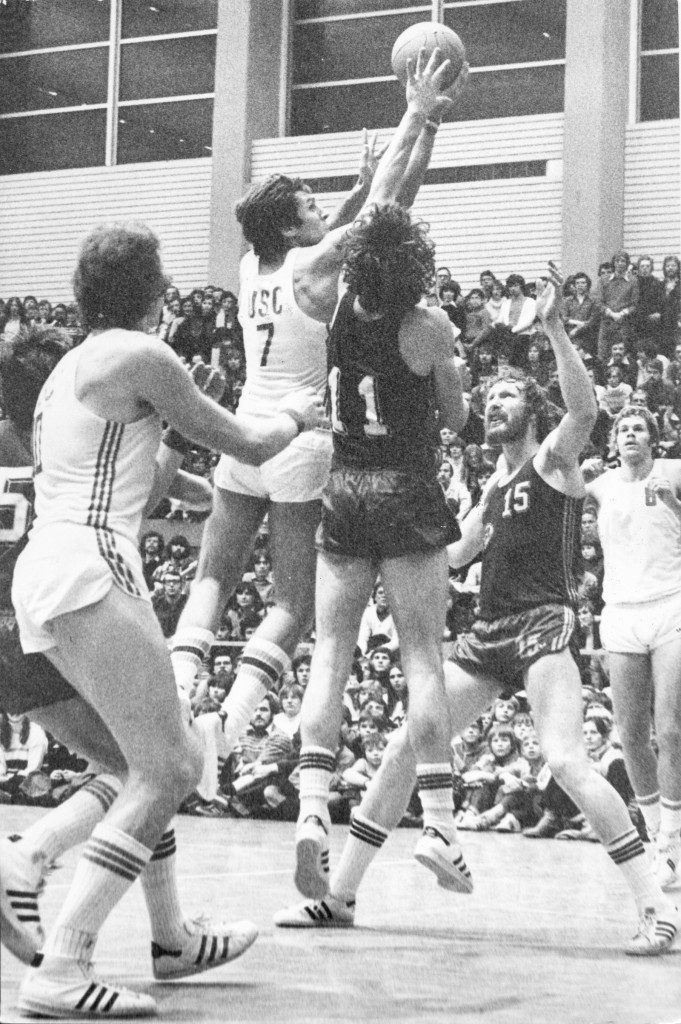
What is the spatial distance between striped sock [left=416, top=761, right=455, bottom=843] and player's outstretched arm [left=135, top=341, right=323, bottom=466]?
1.06m

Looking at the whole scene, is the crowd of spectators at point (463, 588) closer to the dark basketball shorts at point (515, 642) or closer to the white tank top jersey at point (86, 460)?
the white tank top jersey at point (86, 460)

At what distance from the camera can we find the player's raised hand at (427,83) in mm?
3914

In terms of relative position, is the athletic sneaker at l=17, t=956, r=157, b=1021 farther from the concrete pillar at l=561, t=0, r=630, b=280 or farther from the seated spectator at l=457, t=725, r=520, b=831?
the seated spectator at l=457, t=725, r=520, b=831

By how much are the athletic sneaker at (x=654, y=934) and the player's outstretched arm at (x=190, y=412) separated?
167cm

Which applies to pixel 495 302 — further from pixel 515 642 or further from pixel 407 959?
pixel 407 959

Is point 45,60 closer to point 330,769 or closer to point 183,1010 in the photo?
point 330,769

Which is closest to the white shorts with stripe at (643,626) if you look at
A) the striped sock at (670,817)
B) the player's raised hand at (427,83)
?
the striped sock at (670,817)

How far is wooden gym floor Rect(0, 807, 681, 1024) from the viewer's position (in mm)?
2951

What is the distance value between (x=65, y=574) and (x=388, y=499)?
3.89ft

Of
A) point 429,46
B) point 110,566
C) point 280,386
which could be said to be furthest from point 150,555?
point 429,46

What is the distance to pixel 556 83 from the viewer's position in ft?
14.5

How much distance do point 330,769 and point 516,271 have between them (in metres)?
2.07

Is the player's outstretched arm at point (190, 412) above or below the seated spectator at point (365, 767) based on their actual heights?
above

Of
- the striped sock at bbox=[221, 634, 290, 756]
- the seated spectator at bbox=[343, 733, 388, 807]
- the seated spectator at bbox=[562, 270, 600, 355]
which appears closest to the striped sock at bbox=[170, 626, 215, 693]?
the striped sock at bbox=[221, 634, 290, 756]
